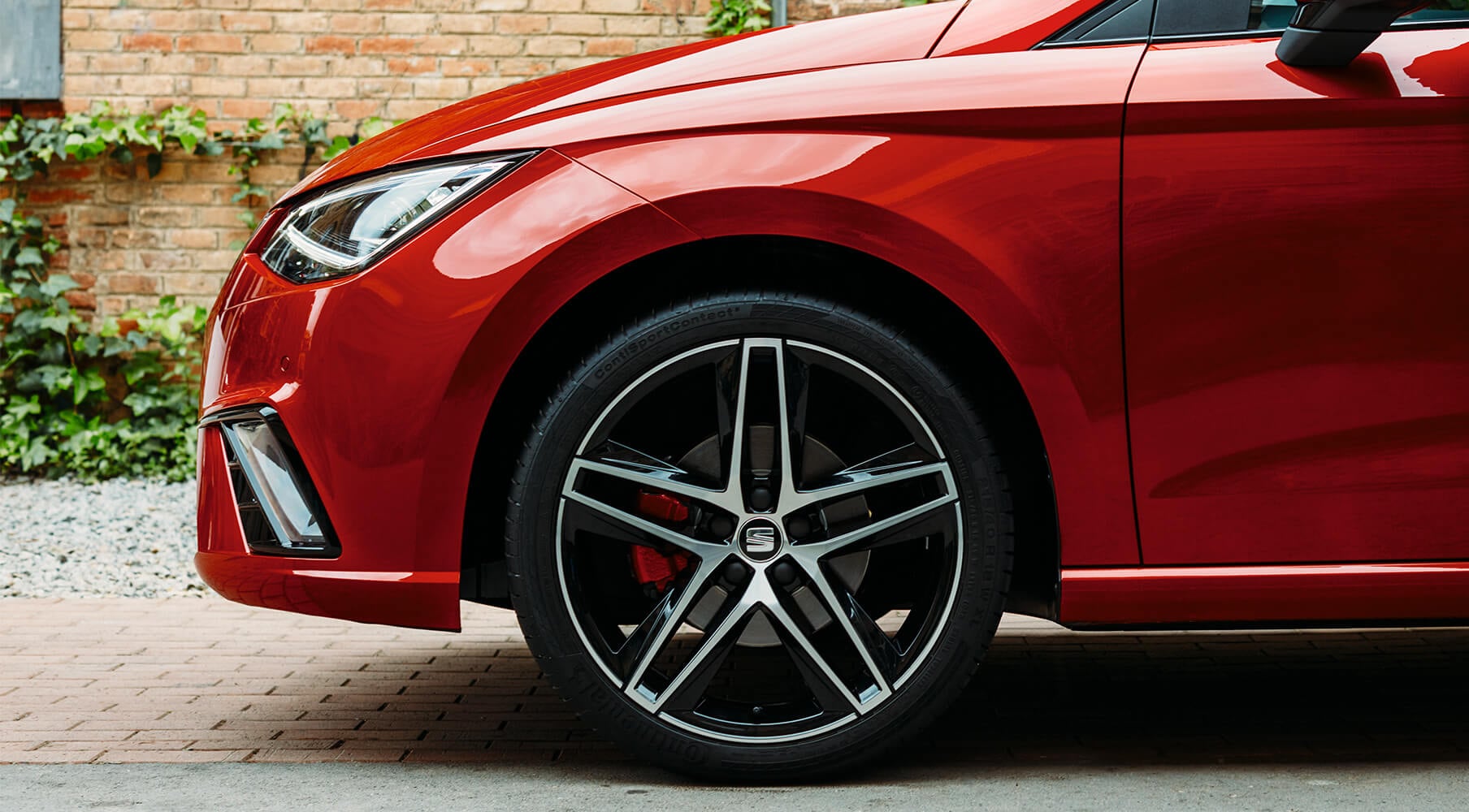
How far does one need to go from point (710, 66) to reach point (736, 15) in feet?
13.9

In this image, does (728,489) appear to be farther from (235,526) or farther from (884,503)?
(235,526)

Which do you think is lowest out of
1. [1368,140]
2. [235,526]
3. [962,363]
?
[235,526]

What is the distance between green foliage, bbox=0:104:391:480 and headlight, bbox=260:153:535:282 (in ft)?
13.8

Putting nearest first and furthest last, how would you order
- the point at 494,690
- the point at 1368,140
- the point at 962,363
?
the point at 1368,140 → the point at 962,363 → the point at 494,690

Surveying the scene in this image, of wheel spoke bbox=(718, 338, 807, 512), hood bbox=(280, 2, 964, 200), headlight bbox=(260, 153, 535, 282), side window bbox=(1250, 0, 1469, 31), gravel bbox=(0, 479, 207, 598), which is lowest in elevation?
gravel bbox=(0, 479, 207, 598)

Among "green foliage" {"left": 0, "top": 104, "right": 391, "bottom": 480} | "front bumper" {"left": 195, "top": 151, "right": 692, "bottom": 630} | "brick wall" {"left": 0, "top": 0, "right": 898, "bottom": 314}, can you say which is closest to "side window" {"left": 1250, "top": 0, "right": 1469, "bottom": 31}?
"front bumper" {"left": 195, "top": 151, "right": 692, "bottom": 630}

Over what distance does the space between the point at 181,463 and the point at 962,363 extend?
509cm

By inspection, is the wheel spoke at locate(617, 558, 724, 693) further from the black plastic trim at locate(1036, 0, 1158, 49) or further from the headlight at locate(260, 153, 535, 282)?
the black plastic trim at locate(1036, 0, 1158, 49)

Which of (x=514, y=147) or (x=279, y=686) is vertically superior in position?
(x=514, y=147)

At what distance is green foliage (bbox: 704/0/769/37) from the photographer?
6.52m

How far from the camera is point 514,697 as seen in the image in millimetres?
3229

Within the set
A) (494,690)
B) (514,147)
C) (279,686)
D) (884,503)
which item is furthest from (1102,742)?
(279,686)

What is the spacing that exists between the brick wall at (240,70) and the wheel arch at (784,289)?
4306 mm

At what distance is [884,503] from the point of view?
2.75m
